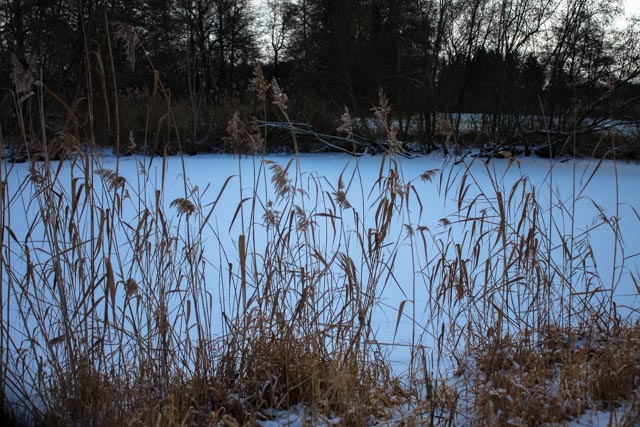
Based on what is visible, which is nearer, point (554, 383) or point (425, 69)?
point (554, 383)

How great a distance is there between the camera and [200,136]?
22.9 feet

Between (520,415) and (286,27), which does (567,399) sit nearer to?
(520,415)

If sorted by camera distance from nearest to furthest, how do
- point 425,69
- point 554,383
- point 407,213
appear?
point 554,383
point 407,213
point 425,69

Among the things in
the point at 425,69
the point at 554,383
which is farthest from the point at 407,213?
the point at 425,69

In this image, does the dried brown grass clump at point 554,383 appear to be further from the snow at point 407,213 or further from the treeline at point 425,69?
the treeline at point 425,69

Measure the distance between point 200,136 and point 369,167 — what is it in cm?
254

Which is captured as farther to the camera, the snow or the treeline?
the treeline

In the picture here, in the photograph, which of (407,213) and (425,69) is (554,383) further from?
(425,69)

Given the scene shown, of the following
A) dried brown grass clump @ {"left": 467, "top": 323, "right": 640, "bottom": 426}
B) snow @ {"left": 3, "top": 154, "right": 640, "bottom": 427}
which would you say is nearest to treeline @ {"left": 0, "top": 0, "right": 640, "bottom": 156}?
snow @ {"left": 3, "top": 154, "right": 640, "bottom": 427}

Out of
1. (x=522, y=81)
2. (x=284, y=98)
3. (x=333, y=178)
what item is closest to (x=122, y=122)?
(x=333, y=178)

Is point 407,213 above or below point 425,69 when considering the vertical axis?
below

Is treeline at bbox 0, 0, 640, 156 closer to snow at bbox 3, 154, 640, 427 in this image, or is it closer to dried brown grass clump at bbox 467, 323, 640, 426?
snow at bbox 3, 154, 640, 427

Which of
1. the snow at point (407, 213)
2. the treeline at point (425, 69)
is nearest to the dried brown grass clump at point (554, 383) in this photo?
the snow at point (407, 213)

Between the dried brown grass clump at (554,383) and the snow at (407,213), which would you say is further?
the snow at (407,213)
